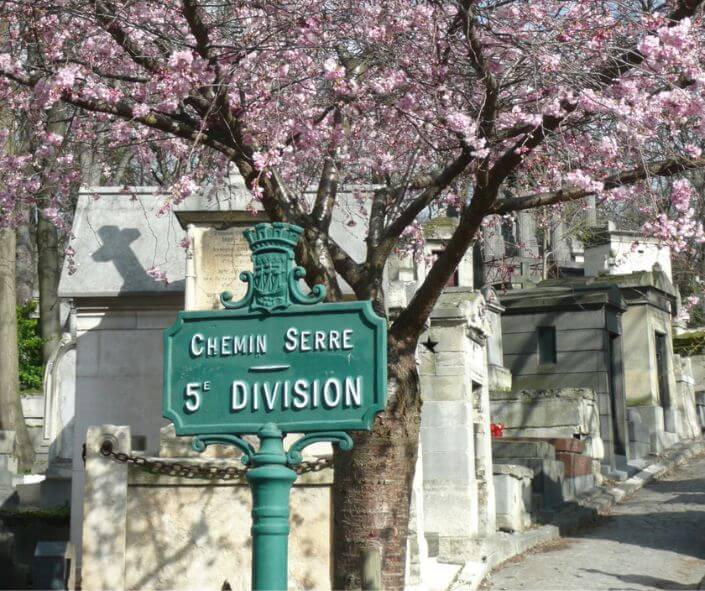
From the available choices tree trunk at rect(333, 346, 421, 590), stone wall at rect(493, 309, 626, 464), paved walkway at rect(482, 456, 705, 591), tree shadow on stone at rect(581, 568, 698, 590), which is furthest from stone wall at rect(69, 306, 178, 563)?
stone wall at rect(493, 309, 626, 464)

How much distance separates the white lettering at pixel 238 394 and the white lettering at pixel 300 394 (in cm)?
24

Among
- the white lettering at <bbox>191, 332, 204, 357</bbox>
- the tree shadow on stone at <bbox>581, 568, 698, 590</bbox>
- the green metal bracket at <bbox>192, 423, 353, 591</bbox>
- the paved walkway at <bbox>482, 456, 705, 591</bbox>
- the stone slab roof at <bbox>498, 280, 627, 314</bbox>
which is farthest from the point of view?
the stone slab roof at <bbox>498, 280, 627, 314</bbox>

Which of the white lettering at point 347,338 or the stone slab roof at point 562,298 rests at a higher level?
the stone slab roof at point 562,298

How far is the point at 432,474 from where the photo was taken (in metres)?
13.0

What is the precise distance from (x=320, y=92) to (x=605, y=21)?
A: 2792mm

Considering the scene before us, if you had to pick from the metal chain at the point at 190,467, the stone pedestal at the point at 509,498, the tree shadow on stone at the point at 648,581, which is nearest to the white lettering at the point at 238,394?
the metal chain at the point at 190,467

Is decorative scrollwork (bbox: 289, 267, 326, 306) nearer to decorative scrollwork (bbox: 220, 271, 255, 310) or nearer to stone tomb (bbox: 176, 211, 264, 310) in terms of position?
decorative scrollwork (bbox: 220, 271, 255, 310)

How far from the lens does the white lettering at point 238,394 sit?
4.71 metres

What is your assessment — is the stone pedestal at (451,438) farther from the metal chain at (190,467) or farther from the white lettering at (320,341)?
the white lettering at (320,341)

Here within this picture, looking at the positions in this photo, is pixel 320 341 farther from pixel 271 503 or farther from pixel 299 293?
pixel 271 503

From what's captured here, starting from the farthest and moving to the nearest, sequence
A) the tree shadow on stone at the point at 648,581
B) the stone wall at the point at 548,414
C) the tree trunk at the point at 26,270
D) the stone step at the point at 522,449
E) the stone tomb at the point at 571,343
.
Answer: the tree trunk at the point at 26,270, the stone tomb at the point at 571,343, the stone wall at the point at 548,414, the stone step at the point at 522,449, the tree shadow on stone at the point at 648,581

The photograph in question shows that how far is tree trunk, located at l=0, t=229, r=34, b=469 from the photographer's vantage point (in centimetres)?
2084

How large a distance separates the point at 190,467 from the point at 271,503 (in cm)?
538

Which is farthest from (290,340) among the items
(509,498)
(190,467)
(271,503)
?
(509,498)
